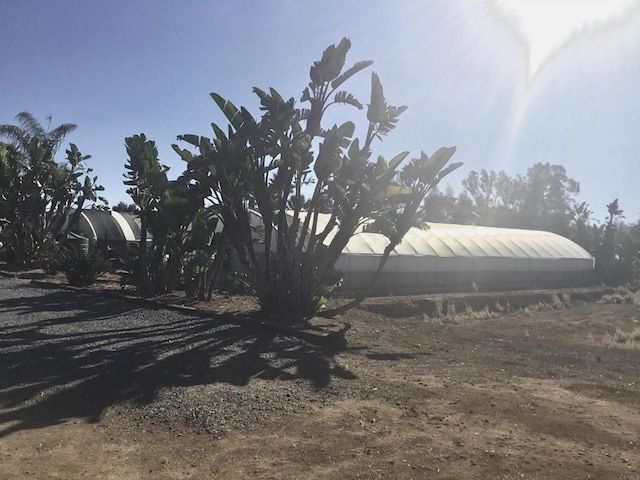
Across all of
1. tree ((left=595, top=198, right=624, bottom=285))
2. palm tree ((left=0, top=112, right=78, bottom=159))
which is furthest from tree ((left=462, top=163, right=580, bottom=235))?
palm tree ((left=0, top=112, right=78, bottom=159))

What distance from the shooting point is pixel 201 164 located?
10859 millimetres

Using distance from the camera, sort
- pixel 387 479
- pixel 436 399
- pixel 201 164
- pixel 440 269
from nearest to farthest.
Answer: pixel 387 479, pixel 436 399, pixel 201 164, pixel 440 269

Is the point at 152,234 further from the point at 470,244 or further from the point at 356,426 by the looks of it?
the point at 470,244

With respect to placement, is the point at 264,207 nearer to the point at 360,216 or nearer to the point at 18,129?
the point at 360,216

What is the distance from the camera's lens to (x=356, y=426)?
504cm

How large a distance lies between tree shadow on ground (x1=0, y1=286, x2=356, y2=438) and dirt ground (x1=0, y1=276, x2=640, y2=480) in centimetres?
7

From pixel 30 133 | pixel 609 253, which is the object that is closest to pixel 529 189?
pixel 609 253

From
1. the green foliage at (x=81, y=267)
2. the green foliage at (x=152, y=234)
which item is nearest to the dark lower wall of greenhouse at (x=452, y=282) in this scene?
the green foliage at (x=152, y=234)

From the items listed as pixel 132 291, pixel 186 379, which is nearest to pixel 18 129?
pixel 132 291

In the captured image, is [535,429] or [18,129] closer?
[535,429]

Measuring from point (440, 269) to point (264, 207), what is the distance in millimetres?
13559

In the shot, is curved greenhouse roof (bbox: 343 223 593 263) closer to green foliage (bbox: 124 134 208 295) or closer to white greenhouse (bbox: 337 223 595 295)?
white greenhouse (bbox: 337 223 595 295)

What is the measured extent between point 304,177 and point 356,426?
7672 mm

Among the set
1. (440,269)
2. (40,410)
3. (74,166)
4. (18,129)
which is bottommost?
(40,410)
